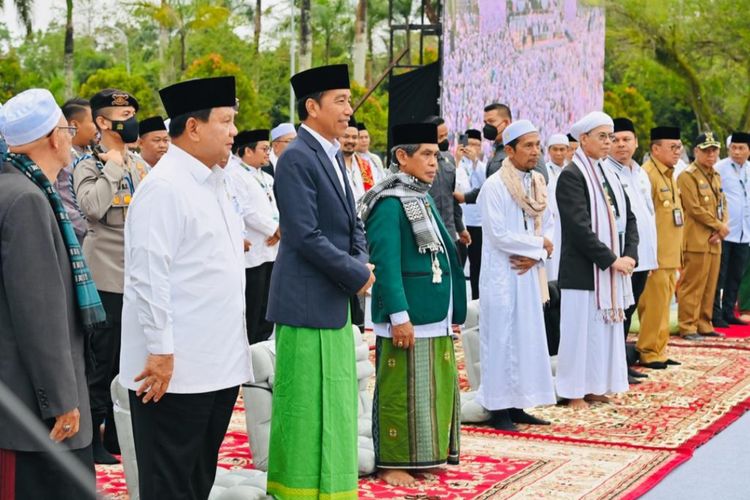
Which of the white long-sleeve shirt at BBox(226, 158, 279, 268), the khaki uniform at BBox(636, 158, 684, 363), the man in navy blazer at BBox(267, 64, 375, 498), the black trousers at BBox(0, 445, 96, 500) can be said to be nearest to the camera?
the black trousers at BBox(0, 445, 96, 500)

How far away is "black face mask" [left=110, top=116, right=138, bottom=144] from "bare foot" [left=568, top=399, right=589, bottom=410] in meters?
3.42

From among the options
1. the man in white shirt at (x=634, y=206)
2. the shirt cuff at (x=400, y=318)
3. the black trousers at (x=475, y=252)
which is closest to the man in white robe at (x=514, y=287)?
the shirt cuff at (x=400, y=318)

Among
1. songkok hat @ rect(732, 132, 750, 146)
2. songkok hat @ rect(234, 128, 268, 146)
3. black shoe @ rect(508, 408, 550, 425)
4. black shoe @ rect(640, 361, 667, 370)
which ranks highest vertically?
songkok hat @ rect(732, 132, 750, 146)

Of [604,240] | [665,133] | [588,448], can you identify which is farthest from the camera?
[665,133]

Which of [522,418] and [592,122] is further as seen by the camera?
[592,122]

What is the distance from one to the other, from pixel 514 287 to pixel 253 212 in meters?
2.34

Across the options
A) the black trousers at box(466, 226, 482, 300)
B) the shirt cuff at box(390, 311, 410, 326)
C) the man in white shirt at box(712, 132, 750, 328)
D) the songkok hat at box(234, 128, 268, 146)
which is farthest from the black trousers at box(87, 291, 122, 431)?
the man in white shirt at box(712, 132, 750, 328)

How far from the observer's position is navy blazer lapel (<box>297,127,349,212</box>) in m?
4.64

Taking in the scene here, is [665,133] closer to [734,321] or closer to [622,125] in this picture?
[622,125]

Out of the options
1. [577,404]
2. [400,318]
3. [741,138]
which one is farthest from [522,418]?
[741,138]

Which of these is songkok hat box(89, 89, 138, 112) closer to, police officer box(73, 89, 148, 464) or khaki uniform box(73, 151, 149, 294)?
police officer box(73, 89, 148, 464)

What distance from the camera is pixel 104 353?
5.84 m

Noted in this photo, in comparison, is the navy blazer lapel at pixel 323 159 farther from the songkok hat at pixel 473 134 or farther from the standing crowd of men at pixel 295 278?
the songkok hat at pixel 473 134

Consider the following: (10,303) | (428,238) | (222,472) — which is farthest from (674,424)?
(10,303)
